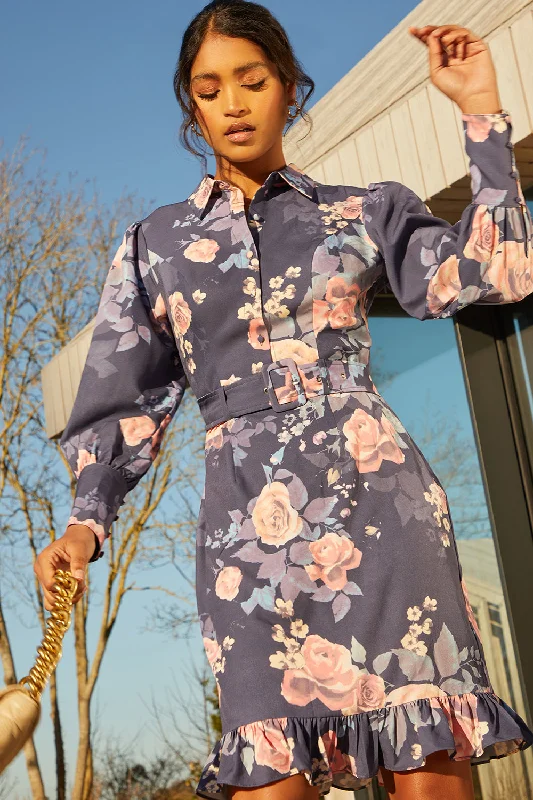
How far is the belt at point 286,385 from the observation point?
1.55 meters

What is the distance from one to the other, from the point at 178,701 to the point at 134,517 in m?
1.57

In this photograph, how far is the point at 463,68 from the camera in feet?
5.05

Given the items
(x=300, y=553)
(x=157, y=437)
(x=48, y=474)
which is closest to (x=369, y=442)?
(x=300, y=553)

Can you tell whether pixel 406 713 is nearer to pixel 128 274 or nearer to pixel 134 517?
pixel 128 274

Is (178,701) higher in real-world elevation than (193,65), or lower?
lower

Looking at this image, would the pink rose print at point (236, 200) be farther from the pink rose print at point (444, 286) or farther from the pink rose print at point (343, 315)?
the pink rose print at point (444, 286)

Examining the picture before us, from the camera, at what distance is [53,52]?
1320 cm

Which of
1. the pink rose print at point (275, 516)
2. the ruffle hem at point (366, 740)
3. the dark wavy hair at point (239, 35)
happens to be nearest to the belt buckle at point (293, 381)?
the pink rose print at point (275, 516)

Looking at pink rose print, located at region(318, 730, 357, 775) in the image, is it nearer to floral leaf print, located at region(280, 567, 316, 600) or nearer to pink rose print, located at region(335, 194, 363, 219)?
floral leaf print, located at region(280, 567, 316, 600)

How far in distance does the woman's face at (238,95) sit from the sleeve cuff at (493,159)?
1.25 ft

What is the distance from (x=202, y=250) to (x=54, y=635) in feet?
2.21

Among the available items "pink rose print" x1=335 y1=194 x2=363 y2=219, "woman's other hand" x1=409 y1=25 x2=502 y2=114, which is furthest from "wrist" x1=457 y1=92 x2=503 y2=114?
"pink rose print" x1=335 y1=194 x2=363 y2=219

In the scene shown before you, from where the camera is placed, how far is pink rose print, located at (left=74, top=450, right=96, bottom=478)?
5.55 feet

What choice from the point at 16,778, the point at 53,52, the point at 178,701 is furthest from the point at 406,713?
the point at 53,52
